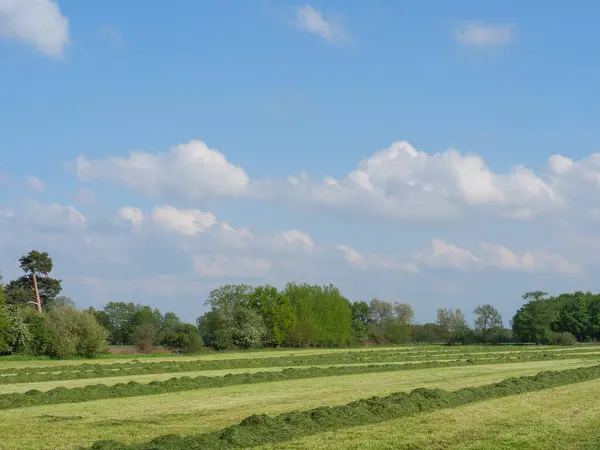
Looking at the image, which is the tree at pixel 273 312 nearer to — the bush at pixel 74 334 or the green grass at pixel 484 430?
the bush at pixel 74 334

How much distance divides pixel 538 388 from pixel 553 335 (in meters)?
86.8

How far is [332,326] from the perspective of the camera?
111250mm

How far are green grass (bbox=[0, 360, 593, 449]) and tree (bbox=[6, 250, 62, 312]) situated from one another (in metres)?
67.2

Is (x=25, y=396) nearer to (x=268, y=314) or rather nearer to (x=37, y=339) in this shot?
(x=37, y=339)

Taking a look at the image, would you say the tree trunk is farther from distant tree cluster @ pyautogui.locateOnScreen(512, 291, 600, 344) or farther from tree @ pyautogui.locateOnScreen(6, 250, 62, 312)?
distant tree cluster @ pyautogui.locateOnScreen(512, 291, 600, 344)

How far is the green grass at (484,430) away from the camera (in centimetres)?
1382

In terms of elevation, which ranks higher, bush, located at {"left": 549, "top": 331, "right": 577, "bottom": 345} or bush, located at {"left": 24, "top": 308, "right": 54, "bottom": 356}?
bush, located at {"left": 24, "top": 308, "right": 54, "bottom": 356}

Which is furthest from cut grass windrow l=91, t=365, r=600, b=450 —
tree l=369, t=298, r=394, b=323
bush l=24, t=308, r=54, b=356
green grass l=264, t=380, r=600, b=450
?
tree l=369, t=298, r=394, b=323

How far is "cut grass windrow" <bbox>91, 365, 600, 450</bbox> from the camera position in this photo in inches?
539

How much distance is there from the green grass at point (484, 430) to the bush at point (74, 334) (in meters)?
51.6

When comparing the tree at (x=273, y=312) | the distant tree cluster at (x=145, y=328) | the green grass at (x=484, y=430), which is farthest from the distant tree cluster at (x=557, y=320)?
the green grass at (x=484, y=430)

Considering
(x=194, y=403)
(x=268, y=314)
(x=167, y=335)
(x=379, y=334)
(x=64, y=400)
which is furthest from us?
(x=379, y=334)

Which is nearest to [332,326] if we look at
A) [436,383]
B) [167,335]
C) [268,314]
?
[268,314]

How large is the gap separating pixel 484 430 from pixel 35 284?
83164mm
